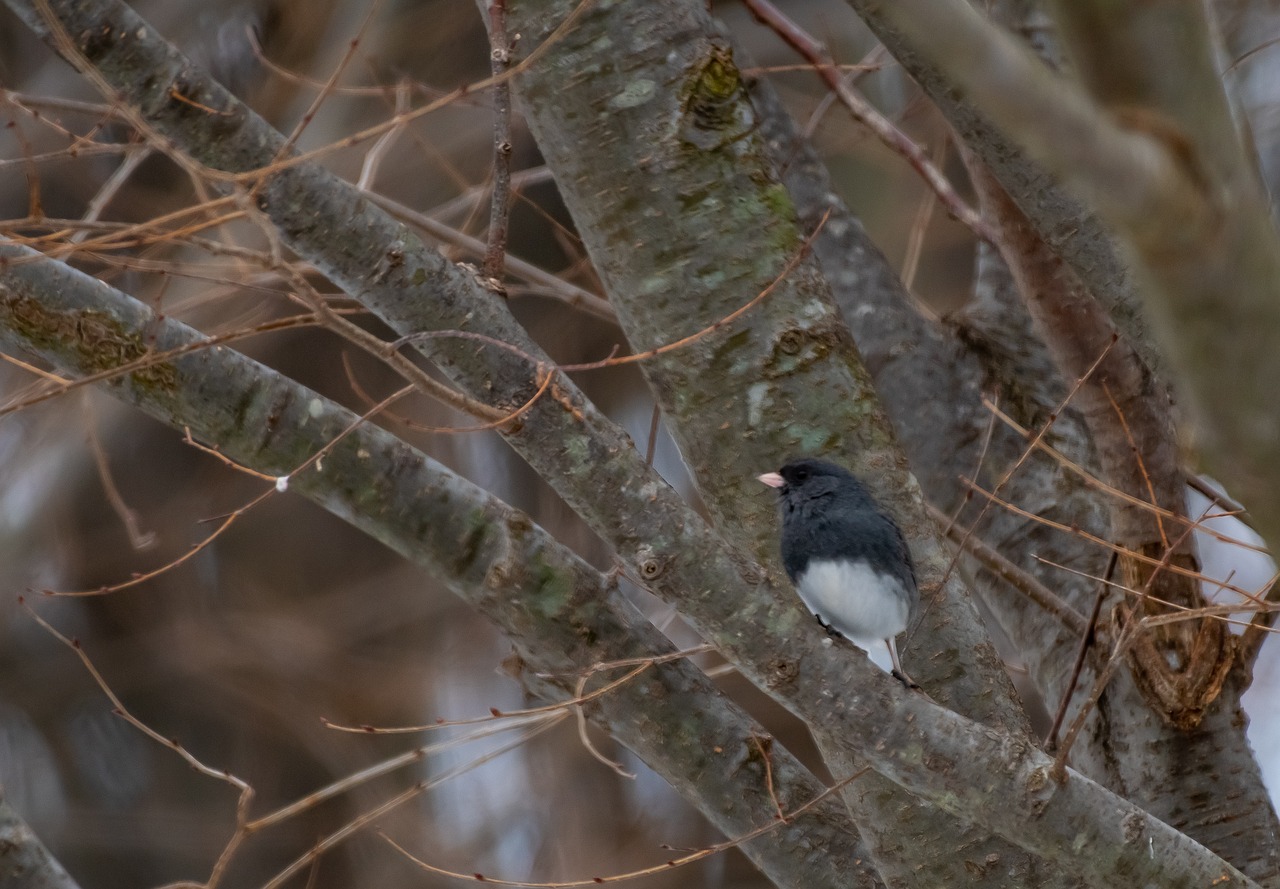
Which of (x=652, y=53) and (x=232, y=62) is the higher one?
(x=652, y=53)

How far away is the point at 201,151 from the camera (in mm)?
1541

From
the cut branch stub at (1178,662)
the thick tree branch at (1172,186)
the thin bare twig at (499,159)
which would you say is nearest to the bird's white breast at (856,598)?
the cut branch stub at (1178,662)

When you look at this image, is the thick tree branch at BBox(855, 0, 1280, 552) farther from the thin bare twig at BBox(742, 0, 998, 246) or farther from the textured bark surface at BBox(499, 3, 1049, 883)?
the thin bare twig at BBox(742, 0, 998, 246)

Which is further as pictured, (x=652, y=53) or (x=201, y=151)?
(x=652, y=53)

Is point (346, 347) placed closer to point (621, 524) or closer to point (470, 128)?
point (470, 128)

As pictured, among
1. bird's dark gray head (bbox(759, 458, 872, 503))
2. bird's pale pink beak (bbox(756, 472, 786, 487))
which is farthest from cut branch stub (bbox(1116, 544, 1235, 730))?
bird's pale pink beak (bbox(756, 472, 786, 487))

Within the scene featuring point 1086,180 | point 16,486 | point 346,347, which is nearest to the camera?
point 1086,180

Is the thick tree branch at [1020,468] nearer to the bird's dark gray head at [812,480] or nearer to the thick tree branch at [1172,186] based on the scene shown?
the bird's dark gray head at [812,480]

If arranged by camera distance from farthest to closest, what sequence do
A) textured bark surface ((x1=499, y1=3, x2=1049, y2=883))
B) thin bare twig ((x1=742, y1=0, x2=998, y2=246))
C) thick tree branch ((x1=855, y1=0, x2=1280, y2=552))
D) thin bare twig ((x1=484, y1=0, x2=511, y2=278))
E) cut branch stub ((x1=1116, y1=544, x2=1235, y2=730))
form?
1. thin bare twig ((x1=742, y1=0, x2=998, y2=246))
2. cut branch stub ((x1=1116, y1=544, x2=1235, y2=730))
3. textured bark surface ((x1=499, y1=3, x2=1049, y2=883))
4. thin bare twig ((x1=484, y1=0, x2=511, y2=278))
5. thick tree branch ((x1=855, y1=0, x2=1280, y2=552))

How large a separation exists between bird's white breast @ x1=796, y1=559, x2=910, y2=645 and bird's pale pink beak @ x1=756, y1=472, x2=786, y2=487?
22 centimetres

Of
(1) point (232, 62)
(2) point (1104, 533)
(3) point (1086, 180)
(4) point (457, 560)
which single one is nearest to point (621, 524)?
(4) point (457, 560)

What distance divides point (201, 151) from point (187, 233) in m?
0.18

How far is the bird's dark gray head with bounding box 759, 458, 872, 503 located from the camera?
6.26 feet

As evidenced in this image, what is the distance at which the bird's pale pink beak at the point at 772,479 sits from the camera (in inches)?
75.5
